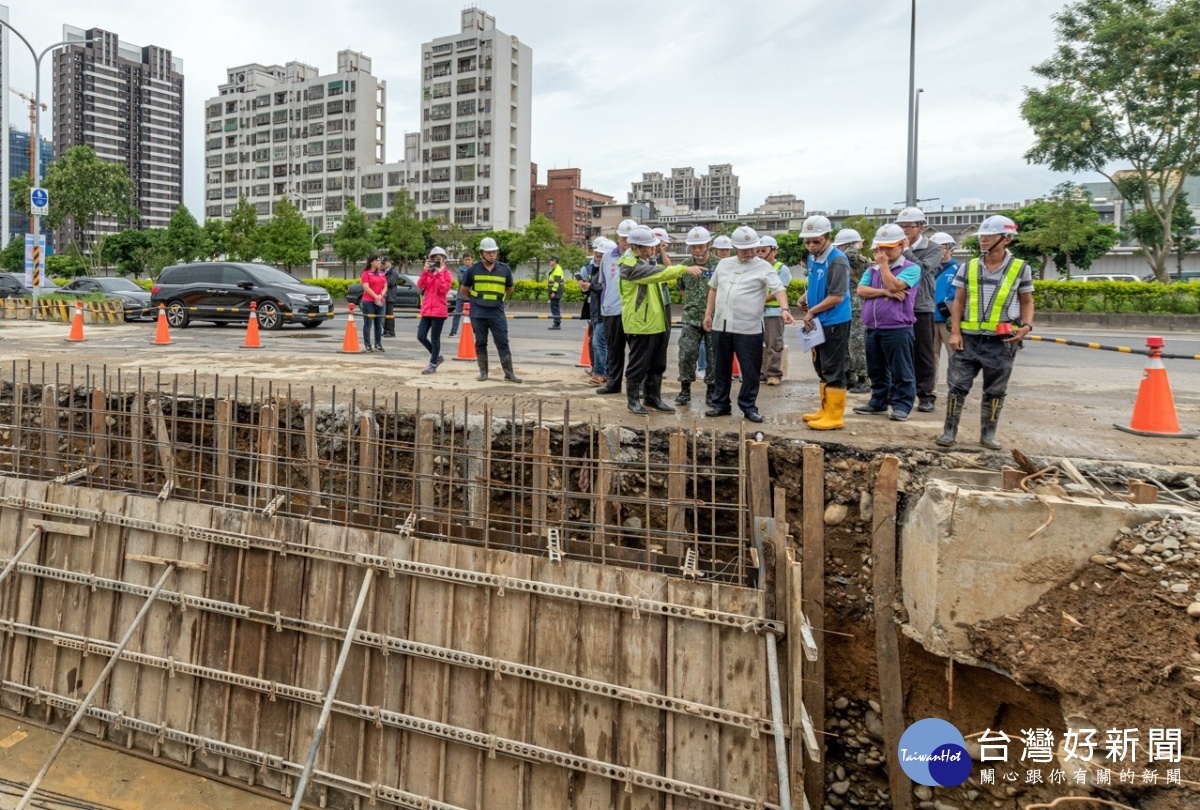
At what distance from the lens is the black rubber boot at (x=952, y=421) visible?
5.60 meters

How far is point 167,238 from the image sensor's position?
191ft

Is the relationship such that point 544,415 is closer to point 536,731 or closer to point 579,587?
point 579,587

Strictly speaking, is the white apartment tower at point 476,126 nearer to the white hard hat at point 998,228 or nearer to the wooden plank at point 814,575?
the white hard hat at point 998,228

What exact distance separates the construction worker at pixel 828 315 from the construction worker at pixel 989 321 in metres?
0.76

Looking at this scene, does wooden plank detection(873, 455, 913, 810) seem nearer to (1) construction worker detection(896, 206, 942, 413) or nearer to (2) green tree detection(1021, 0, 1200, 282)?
(1) construction worker detection(896, 206, 942, 413)

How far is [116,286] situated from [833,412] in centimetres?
2179

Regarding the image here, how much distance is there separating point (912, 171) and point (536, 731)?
15109 millimetres

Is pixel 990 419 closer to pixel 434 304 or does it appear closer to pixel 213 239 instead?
pixel 434 304

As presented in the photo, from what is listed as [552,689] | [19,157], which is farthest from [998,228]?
[19,157]

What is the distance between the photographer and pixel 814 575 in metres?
5.12

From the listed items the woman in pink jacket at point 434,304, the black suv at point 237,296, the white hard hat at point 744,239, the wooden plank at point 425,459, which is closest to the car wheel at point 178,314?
the black suv at point 237,296

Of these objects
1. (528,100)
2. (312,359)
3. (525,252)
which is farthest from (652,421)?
(528,100)

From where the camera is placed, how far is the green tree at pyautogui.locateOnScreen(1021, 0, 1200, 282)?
2225 centimetres

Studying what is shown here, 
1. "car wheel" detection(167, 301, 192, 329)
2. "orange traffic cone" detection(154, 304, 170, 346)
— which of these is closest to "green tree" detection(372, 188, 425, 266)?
"car wheel" detection(167, 301, 192, 329)
